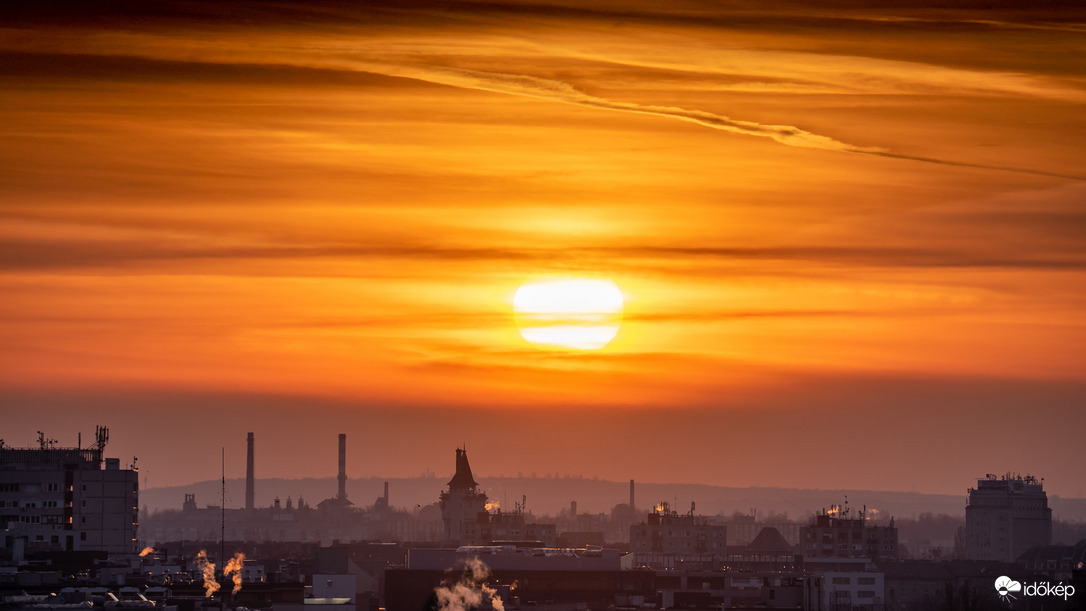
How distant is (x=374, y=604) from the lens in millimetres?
168250

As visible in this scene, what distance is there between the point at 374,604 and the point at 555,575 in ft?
51.2

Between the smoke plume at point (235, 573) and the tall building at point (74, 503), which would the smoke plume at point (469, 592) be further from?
the tall building at point (74, 503)

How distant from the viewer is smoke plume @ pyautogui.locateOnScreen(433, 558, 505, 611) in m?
137

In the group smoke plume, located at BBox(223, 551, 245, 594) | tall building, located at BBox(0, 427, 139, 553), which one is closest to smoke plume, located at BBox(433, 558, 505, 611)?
smoke plume, located at BBox(223, 551, 245, 594)

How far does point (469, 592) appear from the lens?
149 meters

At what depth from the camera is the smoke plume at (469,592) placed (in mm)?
136712

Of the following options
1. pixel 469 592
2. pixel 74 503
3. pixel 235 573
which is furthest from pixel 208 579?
pixel 74 503

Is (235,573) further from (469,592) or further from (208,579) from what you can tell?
(469,592)

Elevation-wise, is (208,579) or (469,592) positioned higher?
(208,579)

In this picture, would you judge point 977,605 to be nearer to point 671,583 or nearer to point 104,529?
point 671,583

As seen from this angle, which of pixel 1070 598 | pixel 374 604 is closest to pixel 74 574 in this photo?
pixel 374 604

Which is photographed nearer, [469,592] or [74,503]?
[469,592]

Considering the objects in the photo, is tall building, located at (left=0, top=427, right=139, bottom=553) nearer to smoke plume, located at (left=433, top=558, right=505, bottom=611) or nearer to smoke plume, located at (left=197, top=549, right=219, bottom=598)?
smoke plume, located at (left=197, top=549, right=219, bottom=598)

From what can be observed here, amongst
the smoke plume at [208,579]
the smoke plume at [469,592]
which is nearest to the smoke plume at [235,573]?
the smoke plume at [208,579]
